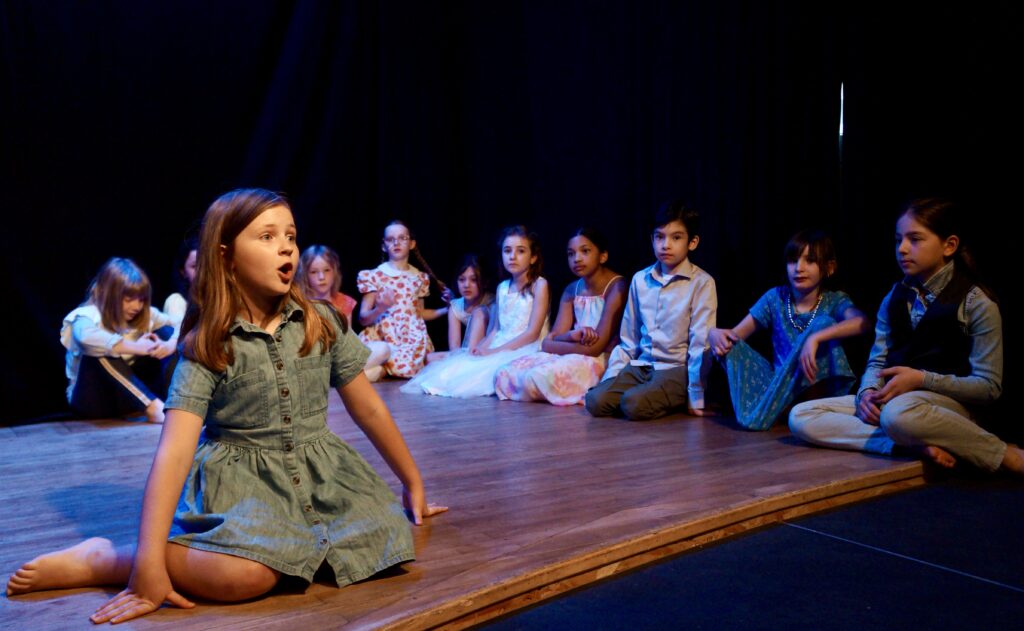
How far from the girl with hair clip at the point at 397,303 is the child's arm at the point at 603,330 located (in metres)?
1.44

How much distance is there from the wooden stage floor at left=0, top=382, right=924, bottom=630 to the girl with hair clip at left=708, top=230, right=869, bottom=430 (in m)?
0.17

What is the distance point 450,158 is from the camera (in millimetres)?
6609

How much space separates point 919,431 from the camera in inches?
118

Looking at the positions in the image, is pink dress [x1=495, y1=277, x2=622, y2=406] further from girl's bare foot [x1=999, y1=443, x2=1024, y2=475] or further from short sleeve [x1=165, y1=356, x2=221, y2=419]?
short sleeve [x1=165, y1=356, x2=221, y2=419]

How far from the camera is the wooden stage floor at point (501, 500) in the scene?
1.93 m

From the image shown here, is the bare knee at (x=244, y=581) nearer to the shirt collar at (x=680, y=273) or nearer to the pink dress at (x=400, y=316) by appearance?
the shirt collar at (x=680, y=273)

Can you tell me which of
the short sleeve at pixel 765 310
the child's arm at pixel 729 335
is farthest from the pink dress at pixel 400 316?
the short sleeve at pixel 765 310

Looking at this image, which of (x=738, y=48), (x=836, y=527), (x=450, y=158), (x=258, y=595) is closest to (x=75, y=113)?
(x=450, y=158)

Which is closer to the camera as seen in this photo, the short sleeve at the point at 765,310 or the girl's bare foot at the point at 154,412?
the short sleeve at the point at 765,310

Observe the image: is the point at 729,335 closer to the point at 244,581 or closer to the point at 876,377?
the point at 876,377

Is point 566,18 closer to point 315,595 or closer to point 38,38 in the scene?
point 38,38

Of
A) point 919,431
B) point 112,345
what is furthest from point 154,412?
point 919,431

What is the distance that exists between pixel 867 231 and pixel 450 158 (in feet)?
11.3

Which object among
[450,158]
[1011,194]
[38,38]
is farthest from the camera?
[450,158]
